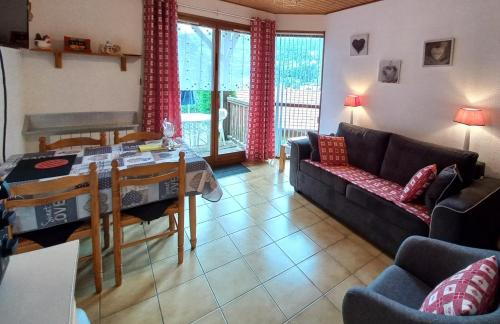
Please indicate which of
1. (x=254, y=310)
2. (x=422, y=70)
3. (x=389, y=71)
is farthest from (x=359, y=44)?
(x=254, y=310)

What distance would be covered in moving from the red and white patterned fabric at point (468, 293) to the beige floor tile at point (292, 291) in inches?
33.5

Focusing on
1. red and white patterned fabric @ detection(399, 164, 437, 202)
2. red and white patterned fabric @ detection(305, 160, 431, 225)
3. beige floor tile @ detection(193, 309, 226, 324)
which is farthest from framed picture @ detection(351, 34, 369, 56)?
beige floor tile @ detection(193, 309, 226, 324)

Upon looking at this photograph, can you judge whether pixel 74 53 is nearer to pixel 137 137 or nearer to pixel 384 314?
pixel 137 137

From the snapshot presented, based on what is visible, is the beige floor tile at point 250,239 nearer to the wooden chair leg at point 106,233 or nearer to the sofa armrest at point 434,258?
the wooden chair leg at point 106,233

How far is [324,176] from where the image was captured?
3.06 meters

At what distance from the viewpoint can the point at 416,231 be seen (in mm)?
2139

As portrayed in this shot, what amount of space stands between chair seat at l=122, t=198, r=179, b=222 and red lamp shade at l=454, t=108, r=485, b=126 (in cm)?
267

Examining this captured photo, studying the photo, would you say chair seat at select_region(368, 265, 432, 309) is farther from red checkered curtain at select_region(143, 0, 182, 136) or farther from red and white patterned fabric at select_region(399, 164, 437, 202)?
red checkered curtain at select_region(143, 0, 182, 136)

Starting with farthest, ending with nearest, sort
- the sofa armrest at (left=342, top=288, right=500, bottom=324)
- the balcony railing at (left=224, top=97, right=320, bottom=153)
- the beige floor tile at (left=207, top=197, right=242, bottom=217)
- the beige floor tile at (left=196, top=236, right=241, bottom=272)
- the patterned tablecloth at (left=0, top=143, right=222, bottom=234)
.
Result: the balcony railing at (left=224, top=97, right=320, bottom=153) → the beige floor tile at (left=207, top=197, right=242, bottom=217) → the beige floor tile at (left=196, top=236, right=241, bottom=272) → the patterned tablecloth at (left=0, top=143, right=222, bottom=234) → the sofa armrest at (left=342, top=288, right=500, bottom=324)

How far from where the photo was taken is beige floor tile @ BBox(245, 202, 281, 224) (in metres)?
2.95

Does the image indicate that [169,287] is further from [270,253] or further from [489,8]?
[489,8]

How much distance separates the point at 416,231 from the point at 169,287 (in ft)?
6.18

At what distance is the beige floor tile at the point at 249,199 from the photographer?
326 cm

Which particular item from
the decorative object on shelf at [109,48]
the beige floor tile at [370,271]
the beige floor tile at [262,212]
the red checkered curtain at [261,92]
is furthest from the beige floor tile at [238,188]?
the decorative object on shelf at [109,48]
